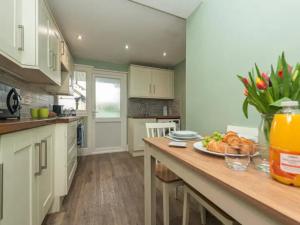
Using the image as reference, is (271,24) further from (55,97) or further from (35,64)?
(55,97)

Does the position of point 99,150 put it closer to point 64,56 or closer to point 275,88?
point 64,56

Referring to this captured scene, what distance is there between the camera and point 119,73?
417 cm

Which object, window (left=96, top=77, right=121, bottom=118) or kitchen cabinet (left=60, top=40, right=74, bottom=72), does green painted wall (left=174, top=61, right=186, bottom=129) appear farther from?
kitchen cabinet (left=60, top=40, right=74, bottom=72)

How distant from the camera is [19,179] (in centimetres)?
92

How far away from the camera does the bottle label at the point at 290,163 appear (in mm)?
455

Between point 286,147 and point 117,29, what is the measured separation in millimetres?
2705

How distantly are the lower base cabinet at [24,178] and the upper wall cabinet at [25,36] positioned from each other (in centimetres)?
60

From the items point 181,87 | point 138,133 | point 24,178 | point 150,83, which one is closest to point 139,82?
point 150,83

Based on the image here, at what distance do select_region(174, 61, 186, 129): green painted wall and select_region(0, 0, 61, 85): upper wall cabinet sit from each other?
308 cm

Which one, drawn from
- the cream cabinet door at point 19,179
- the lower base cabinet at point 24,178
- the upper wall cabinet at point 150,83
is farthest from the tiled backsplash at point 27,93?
the upper wall cabinet at point 150,83

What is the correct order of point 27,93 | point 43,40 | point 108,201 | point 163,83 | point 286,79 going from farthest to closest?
point 163,83 < point 27,93 < point 108,201 < point 43,40 < point 286,79

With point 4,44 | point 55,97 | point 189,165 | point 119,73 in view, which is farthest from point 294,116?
point 119,73

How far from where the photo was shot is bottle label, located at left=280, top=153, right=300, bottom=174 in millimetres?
455

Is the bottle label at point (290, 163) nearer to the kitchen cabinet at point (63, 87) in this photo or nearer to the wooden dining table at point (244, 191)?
the wooden dining table at point (244, 191)
